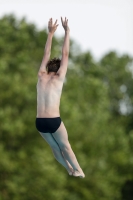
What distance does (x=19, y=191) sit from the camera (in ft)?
221

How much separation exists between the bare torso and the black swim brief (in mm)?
124

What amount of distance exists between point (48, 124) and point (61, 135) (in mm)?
568

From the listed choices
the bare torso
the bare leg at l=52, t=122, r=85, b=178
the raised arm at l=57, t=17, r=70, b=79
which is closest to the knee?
the bare leg at l=52, t=122, r=85, b=178

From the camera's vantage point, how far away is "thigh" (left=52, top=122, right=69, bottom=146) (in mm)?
19297

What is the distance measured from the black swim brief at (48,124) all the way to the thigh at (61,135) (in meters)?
0.16

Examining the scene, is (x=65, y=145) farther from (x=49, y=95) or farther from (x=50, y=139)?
(x=49, y=95)

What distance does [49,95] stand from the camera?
62.7 ft

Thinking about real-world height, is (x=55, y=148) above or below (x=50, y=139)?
below

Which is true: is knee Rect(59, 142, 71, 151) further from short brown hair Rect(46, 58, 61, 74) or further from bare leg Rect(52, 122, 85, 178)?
short brown hair Rect(46, 58, 61, 74)

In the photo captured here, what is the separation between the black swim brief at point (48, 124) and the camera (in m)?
19.0

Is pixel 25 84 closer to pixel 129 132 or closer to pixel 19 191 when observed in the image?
pixel 19 191

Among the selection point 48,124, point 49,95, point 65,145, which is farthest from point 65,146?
point 49,95

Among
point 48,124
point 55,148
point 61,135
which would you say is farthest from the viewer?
point 55,148

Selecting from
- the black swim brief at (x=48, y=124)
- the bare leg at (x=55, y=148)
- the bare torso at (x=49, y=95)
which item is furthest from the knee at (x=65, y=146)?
the bare torso at (x=49, y=95)
